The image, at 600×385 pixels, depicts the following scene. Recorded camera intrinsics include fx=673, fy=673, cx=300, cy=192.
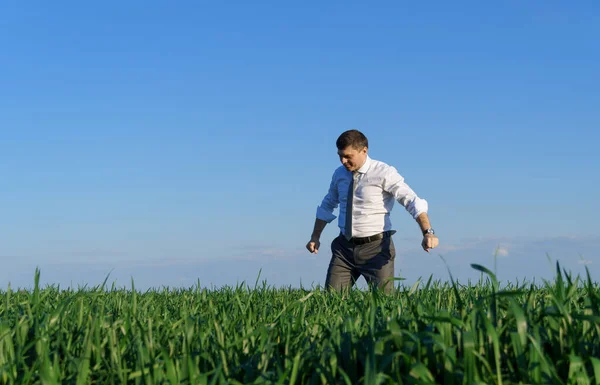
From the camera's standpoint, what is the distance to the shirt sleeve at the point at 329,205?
8.61m

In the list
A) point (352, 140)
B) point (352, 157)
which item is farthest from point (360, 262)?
point (352, 140)

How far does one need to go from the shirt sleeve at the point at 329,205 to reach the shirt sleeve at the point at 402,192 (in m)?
0.86

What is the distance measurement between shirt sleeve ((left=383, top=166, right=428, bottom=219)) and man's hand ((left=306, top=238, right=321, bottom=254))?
1.19 meters

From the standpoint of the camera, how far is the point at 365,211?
7973 mm

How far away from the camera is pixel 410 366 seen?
2.23 meters

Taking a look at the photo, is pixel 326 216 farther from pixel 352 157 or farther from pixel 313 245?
pixel 352 157

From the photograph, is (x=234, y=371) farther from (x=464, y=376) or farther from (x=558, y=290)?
(x=558, y=290)

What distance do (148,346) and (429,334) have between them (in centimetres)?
120

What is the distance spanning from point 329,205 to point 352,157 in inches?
40.3

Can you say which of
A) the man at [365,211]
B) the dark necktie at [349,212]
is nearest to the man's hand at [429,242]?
the man at [365,211]

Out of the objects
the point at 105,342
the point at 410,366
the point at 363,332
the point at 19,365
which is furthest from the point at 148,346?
the point at 410,366

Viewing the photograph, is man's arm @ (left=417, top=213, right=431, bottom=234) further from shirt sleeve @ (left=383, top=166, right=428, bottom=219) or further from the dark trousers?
the dark trousers

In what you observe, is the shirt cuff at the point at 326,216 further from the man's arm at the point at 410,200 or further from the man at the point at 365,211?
the man's arm at the point at 410,200

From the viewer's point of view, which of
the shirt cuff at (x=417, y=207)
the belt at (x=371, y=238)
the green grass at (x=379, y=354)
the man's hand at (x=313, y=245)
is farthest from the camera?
the man's hand at (x=313, y=245)
